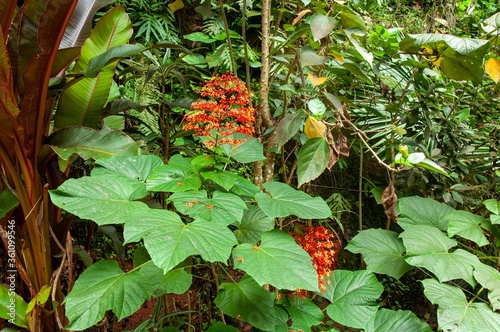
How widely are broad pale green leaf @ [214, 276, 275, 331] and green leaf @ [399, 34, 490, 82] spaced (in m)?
0.99

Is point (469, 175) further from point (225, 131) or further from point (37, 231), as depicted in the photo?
point (37, 231)

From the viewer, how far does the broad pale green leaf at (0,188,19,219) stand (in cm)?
141

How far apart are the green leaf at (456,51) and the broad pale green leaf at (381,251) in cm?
67

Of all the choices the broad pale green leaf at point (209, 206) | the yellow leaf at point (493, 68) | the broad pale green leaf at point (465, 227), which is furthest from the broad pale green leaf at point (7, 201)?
the yellow leaf at point (493, 68)

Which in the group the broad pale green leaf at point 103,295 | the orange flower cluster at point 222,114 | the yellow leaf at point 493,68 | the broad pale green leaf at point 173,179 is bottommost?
the broad pale green leaf at point 103,295

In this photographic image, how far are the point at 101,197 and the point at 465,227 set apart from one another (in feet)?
4.24

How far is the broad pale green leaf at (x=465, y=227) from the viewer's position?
143cm

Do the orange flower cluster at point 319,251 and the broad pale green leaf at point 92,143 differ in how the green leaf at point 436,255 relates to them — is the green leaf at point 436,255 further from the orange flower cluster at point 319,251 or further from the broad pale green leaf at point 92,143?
the broad pale green leaf at point 92,143

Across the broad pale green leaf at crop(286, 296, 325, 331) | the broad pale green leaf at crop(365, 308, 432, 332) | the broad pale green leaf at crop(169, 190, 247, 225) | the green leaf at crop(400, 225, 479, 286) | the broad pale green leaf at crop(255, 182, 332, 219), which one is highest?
the broad pale green leaf at crop(169, 190, 247, 225)

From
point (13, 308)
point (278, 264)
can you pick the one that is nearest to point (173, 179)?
point (278, 264)

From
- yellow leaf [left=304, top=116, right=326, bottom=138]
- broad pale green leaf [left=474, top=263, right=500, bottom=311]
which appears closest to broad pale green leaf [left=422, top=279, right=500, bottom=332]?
broad pale green leaf [left=474, top=263, right=500, bottom=311]

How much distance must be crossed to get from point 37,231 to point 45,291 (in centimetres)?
22

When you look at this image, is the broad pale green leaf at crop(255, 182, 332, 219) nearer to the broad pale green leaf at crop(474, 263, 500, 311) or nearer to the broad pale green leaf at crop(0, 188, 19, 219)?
the broad pale green leaf at crop(474, 263, 500, 311)

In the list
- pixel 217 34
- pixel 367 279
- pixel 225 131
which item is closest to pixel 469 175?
pixel 367 279
